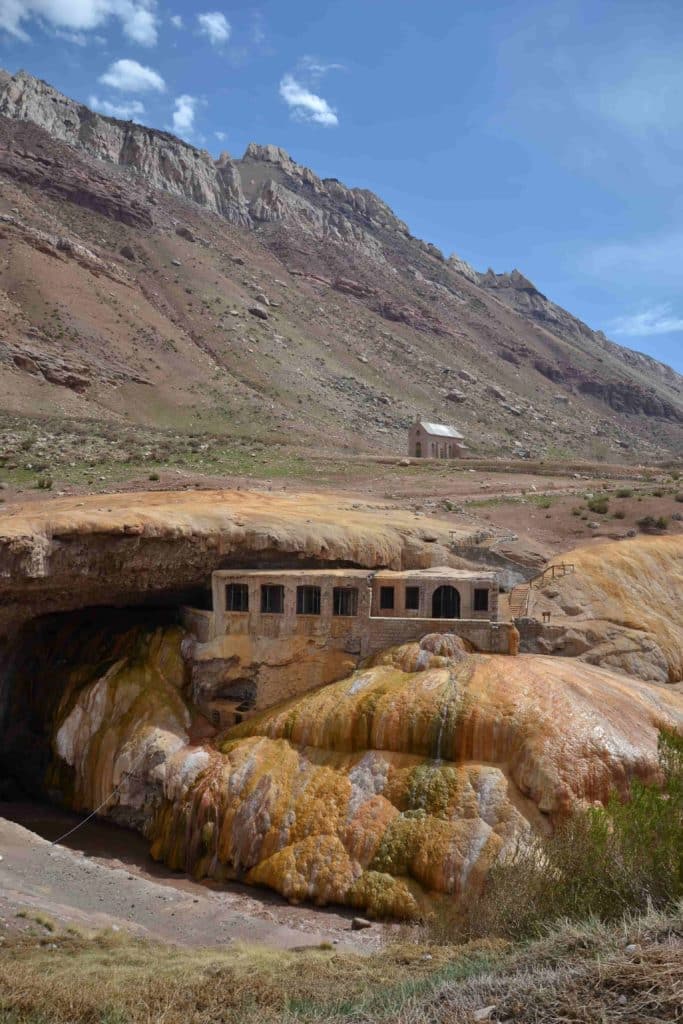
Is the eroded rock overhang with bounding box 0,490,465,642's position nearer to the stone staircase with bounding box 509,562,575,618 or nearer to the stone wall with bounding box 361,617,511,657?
the stone staircase with bounding box 509,562,575,618

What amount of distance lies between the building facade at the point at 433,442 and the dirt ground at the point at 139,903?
1795 inches

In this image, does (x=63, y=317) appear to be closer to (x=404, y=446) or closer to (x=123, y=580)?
(x=404, y=446)

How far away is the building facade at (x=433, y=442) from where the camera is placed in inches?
2464

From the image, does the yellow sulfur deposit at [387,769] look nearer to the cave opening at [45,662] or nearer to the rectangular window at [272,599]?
the rectangular window at [272,599]

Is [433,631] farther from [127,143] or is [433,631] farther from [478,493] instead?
[127,143]

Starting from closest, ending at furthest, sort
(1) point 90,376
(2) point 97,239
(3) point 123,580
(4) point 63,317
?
(3) point 123,580 < (1) point 90,376 < (4) point 63,317 < (2) point 97,239

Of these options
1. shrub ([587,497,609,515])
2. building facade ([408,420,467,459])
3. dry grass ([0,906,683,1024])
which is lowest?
dry grass ([0,906,683,1024])

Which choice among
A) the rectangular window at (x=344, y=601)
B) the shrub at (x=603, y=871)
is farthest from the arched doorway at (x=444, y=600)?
the shrub at (x=603, y=871)

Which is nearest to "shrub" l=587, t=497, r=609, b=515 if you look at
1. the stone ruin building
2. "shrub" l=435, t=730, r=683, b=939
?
the stone ruin building

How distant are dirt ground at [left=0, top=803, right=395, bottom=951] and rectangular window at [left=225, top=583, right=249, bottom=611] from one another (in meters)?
7.69

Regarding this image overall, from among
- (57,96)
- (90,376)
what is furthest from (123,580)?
Result: (57,96)

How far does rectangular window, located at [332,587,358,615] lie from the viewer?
78.9 ft

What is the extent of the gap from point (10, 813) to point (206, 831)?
7877 millimetres

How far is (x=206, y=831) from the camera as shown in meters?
20.5
